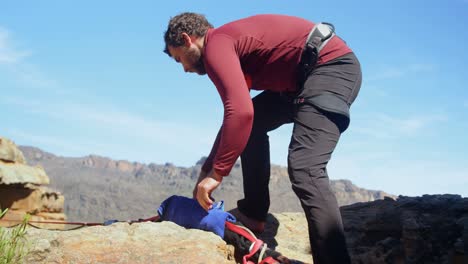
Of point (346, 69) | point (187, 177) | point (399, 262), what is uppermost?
point (346, 69)

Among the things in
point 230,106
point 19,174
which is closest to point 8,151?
point 19,174

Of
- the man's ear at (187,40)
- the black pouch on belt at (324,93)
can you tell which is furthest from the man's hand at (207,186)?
the man's ear at (187,40)

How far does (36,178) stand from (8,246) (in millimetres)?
16370

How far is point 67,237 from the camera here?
3244 mm

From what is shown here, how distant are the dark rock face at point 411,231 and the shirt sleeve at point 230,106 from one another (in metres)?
2.20

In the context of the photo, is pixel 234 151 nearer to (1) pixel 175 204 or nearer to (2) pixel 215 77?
(2) pixel 215 77

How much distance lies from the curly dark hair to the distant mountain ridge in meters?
37.7

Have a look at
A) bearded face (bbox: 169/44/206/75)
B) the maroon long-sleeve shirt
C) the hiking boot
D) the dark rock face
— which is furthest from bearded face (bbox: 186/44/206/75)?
the dark rock face

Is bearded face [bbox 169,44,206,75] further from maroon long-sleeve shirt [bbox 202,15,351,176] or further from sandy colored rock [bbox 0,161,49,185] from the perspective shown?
sandy colored rock [bbox 0,161,49,185]

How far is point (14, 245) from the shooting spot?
9.58 ft

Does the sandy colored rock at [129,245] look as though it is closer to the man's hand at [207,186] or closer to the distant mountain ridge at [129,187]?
the man's hand at [207,186]

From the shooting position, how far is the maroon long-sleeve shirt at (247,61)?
3127 mm

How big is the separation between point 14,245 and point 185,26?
73.4 inches

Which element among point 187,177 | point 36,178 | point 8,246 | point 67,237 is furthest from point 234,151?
point 187,177
